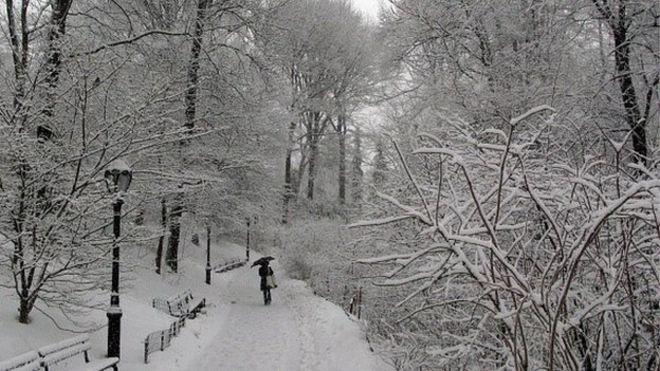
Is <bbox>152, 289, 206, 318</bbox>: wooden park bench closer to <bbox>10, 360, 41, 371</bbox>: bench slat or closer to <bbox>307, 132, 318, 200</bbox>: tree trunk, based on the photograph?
<bbox>10, 360, 41, 371</bbox>: bench slat

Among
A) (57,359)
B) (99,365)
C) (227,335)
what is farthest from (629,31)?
(227,335)

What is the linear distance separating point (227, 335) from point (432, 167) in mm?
6827

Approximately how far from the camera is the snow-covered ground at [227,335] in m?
8.33

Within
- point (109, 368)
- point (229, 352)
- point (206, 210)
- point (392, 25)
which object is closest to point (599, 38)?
point (392, 25)

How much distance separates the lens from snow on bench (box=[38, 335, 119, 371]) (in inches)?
265

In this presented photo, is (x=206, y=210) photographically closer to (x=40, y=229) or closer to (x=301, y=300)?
(x=301, y=300)

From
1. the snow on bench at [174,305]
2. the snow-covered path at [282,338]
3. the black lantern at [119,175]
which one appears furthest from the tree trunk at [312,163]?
the black lantern at [119,175]

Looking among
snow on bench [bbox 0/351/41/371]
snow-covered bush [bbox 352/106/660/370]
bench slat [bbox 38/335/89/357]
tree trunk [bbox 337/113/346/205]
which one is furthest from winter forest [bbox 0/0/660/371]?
tree trunk [bbox 337/113/346/205]

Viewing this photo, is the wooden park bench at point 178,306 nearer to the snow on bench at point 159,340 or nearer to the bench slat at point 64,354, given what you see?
the snow on bench at point 159,340

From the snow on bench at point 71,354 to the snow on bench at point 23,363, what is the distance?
10 centimetres

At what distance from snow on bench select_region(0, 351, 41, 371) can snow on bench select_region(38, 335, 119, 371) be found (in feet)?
0.31

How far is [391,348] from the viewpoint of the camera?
8.48 meters

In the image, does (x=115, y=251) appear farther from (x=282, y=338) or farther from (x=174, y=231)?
(x=174, y=231)

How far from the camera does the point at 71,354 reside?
7316mm
